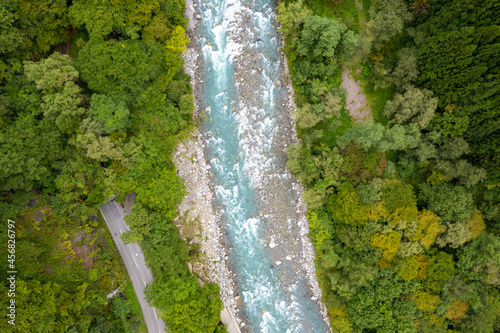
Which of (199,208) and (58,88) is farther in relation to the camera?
(199,208)

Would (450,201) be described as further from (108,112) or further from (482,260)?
(108,112)

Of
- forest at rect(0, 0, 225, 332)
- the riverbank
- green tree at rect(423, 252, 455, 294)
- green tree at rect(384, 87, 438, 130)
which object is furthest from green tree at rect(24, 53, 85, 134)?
green tree at rect(423, 252, 455, 294)

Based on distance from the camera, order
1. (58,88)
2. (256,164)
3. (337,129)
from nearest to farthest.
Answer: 1. (58,88)
2. (337,129)
3. (256,164)

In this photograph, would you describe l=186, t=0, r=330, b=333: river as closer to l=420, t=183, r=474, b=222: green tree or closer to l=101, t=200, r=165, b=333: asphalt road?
l=101, t=200, r=165, b=333: asphalt road

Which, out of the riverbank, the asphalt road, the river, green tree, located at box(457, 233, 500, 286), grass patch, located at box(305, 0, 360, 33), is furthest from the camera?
the river

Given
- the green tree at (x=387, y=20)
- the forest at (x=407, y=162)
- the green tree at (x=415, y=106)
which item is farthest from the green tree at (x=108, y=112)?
the green tree at (x=415, y=106)

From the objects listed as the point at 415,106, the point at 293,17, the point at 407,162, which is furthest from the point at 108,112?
the point at 407,162

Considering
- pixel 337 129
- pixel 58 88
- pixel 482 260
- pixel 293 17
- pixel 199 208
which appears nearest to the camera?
pixel 58 88

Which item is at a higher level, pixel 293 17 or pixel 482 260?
pixel 293 17
